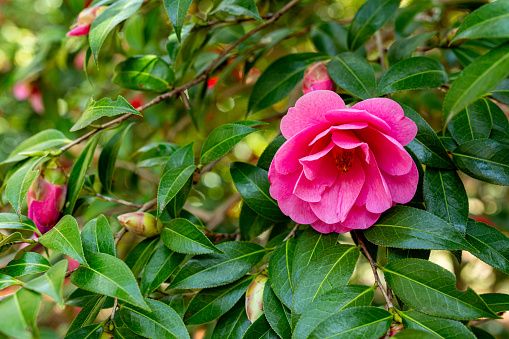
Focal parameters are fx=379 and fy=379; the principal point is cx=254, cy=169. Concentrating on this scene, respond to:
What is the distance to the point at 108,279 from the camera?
50 cm

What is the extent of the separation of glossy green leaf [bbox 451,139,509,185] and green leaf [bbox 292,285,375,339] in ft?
0.81

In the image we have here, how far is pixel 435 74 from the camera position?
2.11 feet

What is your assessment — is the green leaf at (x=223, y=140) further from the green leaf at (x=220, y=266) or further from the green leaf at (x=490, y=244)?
the green leaf at (x=490, y=244)

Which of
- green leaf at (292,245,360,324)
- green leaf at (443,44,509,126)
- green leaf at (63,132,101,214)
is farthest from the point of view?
green leaf at (63,132,101,214)

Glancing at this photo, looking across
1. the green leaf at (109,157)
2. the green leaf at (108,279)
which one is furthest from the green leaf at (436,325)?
the green leaf at (109,157)

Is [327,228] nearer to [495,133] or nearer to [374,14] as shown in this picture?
[495,133]

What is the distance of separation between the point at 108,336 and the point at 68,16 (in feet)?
4.47

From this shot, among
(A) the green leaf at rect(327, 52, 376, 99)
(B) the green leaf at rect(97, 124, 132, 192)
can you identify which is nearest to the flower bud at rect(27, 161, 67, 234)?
(B) the green leaf at rect(97, 124, 132, 192)

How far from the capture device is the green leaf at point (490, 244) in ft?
1.80

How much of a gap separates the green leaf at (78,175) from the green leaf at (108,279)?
0.21m

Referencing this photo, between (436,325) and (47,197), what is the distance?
26.6 inches

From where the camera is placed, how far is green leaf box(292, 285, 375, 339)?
18.7 inches

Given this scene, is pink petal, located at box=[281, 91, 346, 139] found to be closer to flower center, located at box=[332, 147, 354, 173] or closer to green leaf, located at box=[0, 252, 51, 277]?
flower center, located at box=[332, 147, 354, 173]

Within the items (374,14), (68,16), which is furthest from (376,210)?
(68,16)
